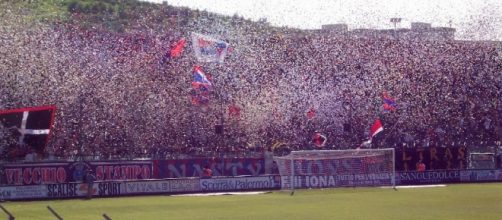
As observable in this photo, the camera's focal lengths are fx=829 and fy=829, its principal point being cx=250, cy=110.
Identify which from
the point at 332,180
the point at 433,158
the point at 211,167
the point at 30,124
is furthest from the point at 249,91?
the point at 30,124

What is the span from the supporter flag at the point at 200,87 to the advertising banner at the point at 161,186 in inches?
490

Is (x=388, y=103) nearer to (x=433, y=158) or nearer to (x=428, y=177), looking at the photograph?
(x=433, y=158)

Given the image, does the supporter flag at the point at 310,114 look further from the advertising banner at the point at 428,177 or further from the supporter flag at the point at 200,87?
the advertising banner at the point at 428,177

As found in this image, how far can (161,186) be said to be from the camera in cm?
4141

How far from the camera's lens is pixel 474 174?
2010 inches

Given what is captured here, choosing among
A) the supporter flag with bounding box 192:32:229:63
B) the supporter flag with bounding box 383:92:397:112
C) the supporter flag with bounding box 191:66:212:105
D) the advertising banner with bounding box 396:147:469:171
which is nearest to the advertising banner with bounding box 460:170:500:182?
the advertising banner with bounding box 396:147:469:171

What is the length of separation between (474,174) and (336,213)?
24.0m

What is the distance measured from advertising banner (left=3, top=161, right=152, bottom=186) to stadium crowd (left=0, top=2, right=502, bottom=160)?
374 centimetres

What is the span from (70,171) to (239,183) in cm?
895

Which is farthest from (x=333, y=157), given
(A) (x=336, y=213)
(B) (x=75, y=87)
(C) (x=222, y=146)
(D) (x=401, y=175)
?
(B) (x=75, y=87)

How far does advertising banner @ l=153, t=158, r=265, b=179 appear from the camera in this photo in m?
44.4

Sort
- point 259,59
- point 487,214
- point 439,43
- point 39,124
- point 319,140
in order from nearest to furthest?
point 487,214 < point 39,124 < point 319,140 < point 259,59 < point 439,43

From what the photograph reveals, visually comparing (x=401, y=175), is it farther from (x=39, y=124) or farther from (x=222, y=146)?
(x=39, y=124)

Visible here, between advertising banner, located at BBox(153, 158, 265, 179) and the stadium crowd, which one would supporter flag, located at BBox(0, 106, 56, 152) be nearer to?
the stadium crowd
